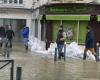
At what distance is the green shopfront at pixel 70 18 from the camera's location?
3650cm

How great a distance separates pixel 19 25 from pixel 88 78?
2075 inches

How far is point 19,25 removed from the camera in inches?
2798

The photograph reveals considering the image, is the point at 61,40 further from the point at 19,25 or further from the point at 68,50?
the point at 19,25

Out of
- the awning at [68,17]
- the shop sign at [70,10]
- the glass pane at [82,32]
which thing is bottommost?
the glass pane at [82,32]

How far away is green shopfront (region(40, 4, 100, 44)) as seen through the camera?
36.5 meters

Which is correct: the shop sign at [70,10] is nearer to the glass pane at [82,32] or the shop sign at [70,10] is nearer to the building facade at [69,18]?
the building facade at [69,18]

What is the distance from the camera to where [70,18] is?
36.8 metres

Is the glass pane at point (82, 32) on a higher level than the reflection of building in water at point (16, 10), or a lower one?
lower

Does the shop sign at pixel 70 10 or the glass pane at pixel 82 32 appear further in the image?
the glass pane at pixel 82 32

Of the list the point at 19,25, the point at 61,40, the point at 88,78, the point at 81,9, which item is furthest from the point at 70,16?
the point at 19,25

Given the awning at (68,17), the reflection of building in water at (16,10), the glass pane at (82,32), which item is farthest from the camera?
the reflection of building in water at (16,10)

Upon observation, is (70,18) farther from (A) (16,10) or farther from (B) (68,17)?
(A) (16,10)

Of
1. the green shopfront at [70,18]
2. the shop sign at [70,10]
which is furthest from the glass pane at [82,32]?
the shop sign at [70,10]

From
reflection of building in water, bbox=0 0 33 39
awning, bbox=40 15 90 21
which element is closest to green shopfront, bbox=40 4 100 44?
awning, bbox=40 15 90 21
